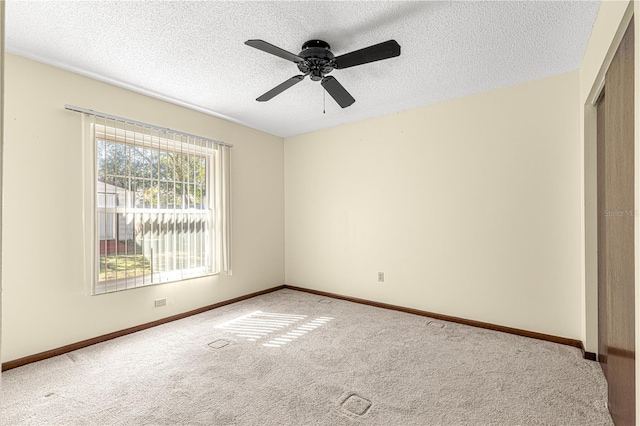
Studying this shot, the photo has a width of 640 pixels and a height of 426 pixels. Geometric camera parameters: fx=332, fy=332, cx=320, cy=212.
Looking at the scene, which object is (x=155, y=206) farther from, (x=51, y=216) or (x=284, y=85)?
(x=284, y=85)

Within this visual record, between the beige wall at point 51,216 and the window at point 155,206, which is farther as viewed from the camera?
the window at point 155,206

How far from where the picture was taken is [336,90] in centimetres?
271

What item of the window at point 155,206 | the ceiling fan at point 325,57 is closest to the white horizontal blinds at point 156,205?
the window at point 155,206

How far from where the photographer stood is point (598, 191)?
2.56 metres

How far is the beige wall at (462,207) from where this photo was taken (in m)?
3.00

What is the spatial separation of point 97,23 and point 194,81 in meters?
0.93

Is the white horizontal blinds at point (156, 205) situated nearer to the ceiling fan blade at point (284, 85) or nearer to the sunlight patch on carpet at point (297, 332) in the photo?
the sunlight patch on carpet at point (297, 332)

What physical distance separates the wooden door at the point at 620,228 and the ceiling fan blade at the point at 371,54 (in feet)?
3.90

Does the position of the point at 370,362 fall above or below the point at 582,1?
below

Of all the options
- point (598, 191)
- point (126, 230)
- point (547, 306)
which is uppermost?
point (598, 191)

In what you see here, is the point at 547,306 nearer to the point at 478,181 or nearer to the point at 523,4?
the point at 478,181

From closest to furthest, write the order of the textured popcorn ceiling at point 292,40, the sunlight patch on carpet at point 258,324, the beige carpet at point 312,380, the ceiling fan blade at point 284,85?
the beige carpet at point 312,380
the textured popcorn ceiling at point 292,40
the ceiling fan blade at point 284,85
the sunlight patch on carpet at point 258,324

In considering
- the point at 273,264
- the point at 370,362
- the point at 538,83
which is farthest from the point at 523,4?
Answer: the point at 273,264

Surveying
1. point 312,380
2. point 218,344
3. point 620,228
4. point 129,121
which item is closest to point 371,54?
point 620,228
